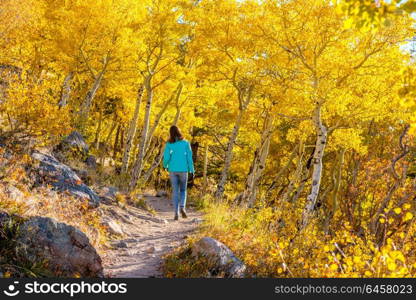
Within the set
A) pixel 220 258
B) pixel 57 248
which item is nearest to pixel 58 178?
pixel 57 248

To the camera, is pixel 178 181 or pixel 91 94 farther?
pixel 91 94

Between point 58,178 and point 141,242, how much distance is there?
196 cm

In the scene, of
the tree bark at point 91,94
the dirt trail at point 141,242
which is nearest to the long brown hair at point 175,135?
the dirt trail at point 141,242

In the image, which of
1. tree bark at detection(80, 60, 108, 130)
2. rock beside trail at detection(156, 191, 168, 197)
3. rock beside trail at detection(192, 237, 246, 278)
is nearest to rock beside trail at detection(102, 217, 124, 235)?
rock beside trail at detection(192, 237, 246, 278)

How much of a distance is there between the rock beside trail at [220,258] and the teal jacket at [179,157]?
2.86 meters

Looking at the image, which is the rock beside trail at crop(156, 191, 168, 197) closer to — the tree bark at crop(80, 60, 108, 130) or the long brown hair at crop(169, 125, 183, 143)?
the tree bark at crop(80, 60, 108, 130)

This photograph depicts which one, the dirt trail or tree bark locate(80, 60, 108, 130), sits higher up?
tree bark locate(80, 60, 108, 130)

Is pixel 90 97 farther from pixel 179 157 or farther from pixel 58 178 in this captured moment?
pixel 58 178

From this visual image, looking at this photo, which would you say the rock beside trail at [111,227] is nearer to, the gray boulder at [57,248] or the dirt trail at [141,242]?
the dirt trail at [141,242]

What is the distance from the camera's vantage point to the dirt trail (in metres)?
5.79

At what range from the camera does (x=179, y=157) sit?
863 cm

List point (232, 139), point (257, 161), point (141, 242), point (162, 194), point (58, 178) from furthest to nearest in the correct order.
→ point (162, 194)
point (257, 161)
point (232, 139)
point (58, 178)
point (141, 242)

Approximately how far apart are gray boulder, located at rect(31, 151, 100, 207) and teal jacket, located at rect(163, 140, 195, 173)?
5.51ft

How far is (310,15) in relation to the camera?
9.37 m
